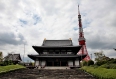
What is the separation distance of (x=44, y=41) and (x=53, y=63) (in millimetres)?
11235

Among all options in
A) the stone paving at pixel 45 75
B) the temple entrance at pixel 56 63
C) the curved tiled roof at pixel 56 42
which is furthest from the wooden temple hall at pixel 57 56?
the stone paving at pixel 45 75

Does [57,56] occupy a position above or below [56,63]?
above

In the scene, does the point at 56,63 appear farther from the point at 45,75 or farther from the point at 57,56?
the point at 45,75

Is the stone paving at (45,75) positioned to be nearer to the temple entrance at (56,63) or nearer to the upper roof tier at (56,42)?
the temple entrance at (56,63)

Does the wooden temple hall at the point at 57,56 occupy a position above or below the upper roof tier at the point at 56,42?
below

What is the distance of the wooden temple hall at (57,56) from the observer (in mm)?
41594

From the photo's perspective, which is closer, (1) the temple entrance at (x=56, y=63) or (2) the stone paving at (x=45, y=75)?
(2) the stone paving at (x=45, y=75)

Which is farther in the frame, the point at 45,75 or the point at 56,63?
the point at 56,63

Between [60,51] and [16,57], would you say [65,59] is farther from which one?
[16,57]

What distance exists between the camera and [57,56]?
1630 inches

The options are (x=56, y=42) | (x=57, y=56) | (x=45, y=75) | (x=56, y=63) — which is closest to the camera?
(x=45, y=75)

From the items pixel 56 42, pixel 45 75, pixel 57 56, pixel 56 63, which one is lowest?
pixel 45 75

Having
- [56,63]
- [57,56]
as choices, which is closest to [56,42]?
[56,63]

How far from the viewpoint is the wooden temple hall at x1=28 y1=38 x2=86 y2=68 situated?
4159cm
